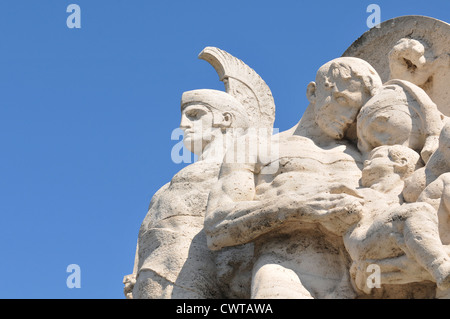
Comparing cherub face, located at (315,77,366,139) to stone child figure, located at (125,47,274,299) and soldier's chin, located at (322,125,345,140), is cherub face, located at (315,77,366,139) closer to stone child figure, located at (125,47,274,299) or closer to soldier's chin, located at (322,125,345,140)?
soldier's chin, located at (322,125,345,140)

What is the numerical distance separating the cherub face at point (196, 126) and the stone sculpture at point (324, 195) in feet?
0.04

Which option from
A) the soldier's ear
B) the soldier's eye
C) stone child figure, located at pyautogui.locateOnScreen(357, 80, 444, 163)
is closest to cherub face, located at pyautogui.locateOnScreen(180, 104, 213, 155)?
the soldier's ear

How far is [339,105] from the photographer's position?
12.6 m

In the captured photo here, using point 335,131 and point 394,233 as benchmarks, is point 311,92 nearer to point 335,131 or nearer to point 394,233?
point 335,131

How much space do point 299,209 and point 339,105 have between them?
5.61 ft

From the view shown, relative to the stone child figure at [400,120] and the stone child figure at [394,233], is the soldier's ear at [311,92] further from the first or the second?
the stone child figure at [394,233]

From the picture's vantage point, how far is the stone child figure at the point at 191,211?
11797mm

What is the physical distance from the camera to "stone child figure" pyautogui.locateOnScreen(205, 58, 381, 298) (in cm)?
1106

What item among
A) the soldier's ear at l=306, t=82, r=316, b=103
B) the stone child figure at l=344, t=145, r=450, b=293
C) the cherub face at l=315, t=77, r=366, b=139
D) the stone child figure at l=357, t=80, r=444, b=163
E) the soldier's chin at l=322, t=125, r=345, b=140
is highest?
the soldier's ear at l=306, t=82, r=316, b=103

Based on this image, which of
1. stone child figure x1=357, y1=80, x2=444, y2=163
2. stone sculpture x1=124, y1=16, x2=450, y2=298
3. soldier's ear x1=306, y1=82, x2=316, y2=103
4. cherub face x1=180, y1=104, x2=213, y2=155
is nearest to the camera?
stone sculpture x1=124, y1=16, x2=450, y2=298

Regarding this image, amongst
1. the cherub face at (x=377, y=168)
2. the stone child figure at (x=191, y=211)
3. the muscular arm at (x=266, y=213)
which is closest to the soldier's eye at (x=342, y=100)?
the cherub face at (x=377, y=168)

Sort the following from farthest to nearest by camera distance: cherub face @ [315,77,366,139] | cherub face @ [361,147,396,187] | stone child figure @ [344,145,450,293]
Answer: cherub face @ [315,77,366,139] < cherub face @ [361,147,396,187] < stone child figure @ [344,145,450,293]

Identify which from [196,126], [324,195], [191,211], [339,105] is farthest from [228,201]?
[196,126]

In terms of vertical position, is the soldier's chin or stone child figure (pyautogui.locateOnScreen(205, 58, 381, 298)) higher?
the soldier's chin
